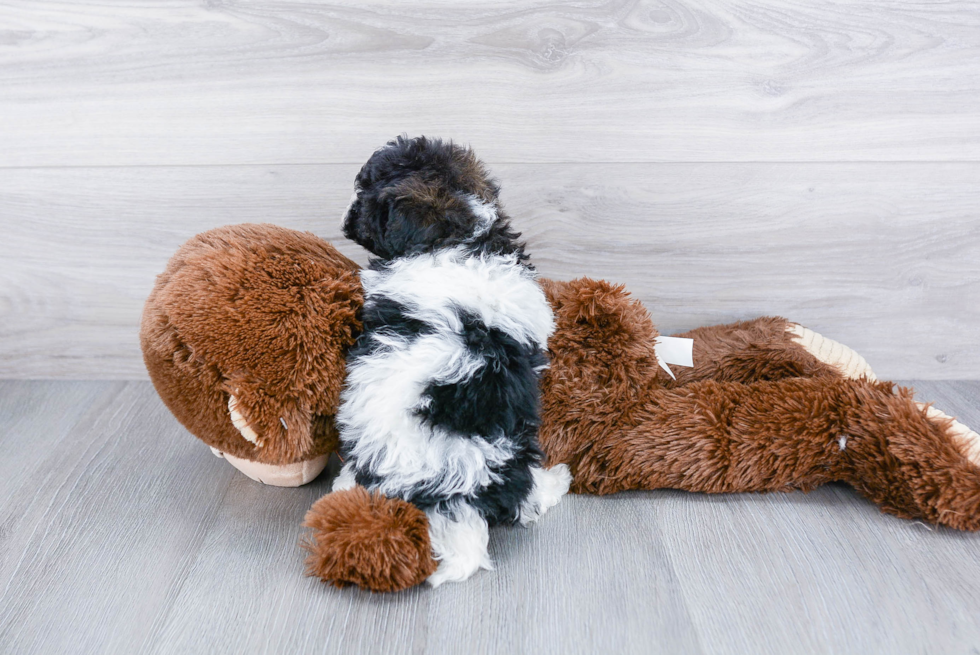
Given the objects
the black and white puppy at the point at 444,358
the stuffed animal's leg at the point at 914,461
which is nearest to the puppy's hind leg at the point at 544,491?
the black and white puppy at the point at 444,358

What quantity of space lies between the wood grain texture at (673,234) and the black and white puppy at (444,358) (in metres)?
0.28

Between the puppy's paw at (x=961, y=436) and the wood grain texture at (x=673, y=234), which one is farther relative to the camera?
the wood grain texture at (x=673, y=234)

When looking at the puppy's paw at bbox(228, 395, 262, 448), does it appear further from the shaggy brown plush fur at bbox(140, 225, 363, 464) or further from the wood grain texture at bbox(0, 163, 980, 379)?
the wood grain texture at bbox(0, 163, 980, 379)

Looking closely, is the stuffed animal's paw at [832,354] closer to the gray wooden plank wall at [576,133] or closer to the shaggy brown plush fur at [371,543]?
the gray wooden plank wall at [576,133]

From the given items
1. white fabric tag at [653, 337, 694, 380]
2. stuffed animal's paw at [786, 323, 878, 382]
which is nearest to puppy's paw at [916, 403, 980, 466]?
stuffed animal's paw at [786, 323, 878, 382]

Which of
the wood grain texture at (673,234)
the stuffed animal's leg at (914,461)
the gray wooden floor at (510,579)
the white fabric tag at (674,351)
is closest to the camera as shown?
the gray wooden floor at (510,579)

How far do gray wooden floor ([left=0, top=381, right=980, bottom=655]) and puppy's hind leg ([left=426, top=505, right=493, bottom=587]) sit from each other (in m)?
0.02

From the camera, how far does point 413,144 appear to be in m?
0.72

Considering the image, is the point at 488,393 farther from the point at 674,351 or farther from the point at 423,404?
the point at 674,351

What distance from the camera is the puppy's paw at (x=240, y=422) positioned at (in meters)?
0.69

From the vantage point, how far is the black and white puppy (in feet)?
2.19

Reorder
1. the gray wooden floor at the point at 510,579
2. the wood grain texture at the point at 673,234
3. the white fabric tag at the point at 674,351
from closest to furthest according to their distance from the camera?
the gray wooden floor at the point at 510,579 → the white fabric tag at the point at 674,351 → the wood grain texture at the point at 673,234

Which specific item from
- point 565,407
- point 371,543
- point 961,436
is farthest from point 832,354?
point 371,543

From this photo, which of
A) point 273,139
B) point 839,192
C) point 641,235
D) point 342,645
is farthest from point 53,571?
point 839,192
